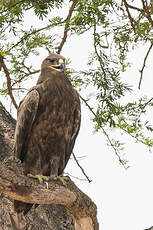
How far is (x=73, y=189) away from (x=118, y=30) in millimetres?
1285

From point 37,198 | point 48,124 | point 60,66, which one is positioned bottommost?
point 37,198

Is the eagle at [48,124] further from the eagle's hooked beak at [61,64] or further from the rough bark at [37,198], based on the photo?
the rough bark at [37,198]

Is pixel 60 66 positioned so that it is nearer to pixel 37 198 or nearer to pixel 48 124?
pixel 48 124

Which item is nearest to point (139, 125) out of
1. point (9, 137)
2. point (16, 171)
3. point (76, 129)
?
point (76, 129)

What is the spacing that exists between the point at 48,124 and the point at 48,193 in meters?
0.55

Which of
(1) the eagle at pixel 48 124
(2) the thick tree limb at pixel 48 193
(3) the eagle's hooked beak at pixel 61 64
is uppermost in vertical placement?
(3) the eagle's hooked beak at pixel 61 64

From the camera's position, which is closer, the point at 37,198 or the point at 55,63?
the point at 37,198

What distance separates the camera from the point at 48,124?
3307 millimetres

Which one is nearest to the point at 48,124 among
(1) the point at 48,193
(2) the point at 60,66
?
(2) the point at 60,66

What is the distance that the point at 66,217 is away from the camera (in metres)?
3.98

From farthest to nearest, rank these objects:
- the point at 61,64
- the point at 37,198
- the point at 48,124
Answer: the point at 61,64 → the point at 48,124 → the point at 37,198

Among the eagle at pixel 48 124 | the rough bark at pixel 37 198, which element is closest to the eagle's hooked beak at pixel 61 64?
the eagle at pixel 48 124

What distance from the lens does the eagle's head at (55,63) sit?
134 inches

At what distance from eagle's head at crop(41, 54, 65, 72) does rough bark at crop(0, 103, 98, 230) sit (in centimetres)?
68
